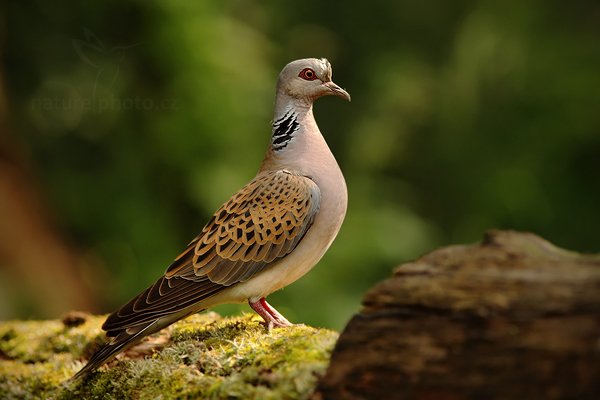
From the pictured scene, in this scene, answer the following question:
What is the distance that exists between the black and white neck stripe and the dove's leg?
100cm

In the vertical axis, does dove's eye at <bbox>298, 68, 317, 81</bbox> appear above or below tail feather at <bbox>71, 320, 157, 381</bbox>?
above

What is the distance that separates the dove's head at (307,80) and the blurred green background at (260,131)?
9.87 ft

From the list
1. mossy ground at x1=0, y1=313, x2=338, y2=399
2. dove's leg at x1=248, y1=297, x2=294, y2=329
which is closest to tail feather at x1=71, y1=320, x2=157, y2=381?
mossy ground at x1=0, y1=313, x2=338, y2=399

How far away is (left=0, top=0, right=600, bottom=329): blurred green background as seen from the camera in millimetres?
8789

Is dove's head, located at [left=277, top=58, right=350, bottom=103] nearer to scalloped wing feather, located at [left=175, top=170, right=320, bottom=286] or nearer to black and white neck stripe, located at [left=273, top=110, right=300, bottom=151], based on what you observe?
black and white neck stripe, located at [left=273, top=110, right=300, bottom=151]

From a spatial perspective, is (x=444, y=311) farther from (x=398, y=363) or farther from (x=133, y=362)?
(x=133, y=362)

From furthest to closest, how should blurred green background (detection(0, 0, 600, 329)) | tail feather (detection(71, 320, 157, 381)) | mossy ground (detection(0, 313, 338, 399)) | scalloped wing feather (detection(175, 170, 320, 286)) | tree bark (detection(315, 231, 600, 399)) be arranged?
1. blurred green background (detection(0, 0, 600, 329))
2. scalloped wing feather (detection(175, 170, 320, 286))
3. tail feather (detection(71, 320, 157, 381))
4. mossy ground (detection(0, 313, 338, 399))
5. tree bark (detection(315, 231, 600, 399))

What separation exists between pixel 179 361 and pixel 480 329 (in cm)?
179

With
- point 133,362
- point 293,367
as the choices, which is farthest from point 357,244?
point 293,367

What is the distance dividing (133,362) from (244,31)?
5.72 meters

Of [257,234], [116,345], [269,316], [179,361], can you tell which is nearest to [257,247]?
[257,234]

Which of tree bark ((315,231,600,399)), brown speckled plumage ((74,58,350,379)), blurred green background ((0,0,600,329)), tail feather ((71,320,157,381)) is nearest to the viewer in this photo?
tree bark ((315,231,600,399))

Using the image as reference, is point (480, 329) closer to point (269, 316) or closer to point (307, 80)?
point (269, 316)

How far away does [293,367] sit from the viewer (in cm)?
363
